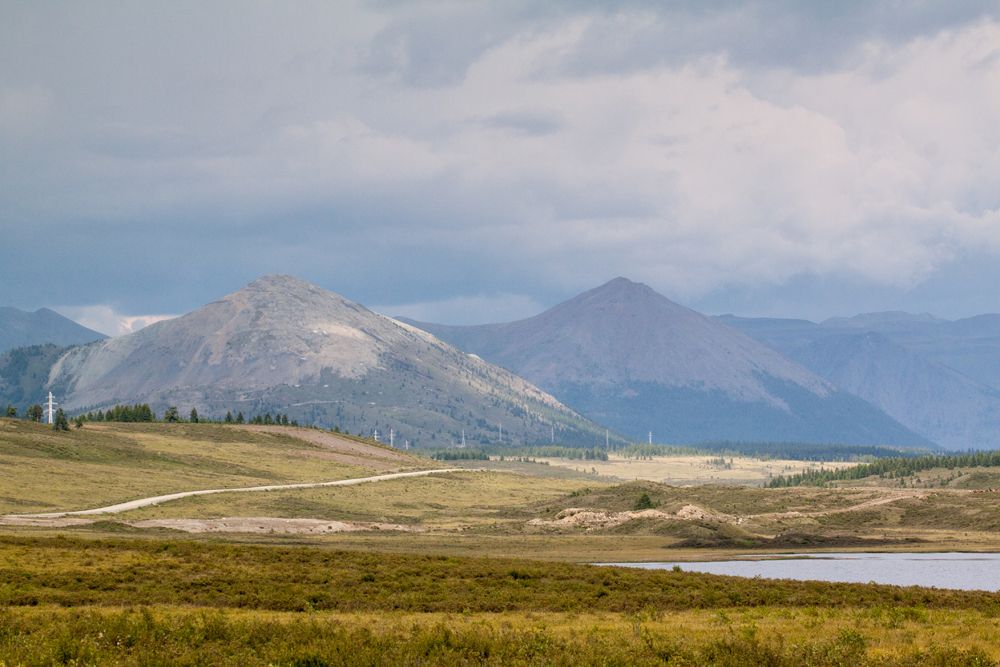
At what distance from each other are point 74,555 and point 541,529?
245 feet

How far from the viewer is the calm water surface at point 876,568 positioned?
266ft

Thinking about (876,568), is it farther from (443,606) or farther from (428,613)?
(428,613)

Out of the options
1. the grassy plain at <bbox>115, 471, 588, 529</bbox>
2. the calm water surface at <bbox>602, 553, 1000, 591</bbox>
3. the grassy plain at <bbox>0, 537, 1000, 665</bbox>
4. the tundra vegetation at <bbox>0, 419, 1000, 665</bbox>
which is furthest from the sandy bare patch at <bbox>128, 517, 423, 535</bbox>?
the grassy plain at <bbox>0, 537, 1000, 665</bbox>

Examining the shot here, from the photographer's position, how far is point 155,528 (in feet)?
369

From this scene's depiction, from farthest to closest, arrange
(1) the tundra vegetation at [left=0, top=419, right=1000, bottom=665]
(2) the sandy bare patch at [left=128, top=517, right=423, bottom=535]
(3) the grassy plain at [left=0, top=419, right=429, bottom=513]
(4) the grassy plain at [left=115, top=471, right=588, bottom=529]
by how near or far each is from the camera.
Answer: (3) the grassy plain at [left=0, top=419, right=429, bottom=513] < (4) the grassy plain at [left=115, top=471, right=588, bottom=529] < (2) the sandy bare patch at [left=128, top=517, right=423, bottom=535] < (1) the tundra vegetation at [left=0, top=419, right=1000, bottom=665]

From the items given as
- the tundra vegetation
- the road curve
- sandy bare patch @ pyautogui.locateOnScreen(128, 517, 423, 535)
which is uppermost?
the tundra vegetation

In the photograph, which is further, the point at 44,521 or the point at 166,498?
the point at 166,498

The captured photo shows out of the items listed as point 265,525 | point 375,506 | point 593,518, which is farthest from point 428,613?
point 375,506

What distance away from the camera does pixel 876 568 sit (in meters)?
91.8

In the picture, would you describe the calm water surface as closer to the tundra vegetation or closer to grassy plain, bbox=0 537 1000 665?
the tundra vegetation

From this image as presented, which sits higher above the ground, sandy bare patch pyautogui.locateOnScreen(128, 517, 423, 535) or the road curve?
the road curve

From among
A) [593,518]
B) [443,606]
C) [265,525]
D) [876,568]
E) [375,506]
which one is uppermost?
[443,606]

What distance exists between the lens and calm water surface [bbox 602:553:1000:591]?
266 ft

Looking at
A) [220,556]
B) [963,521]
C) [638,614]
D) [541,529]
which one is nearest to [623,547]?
[541,529]
